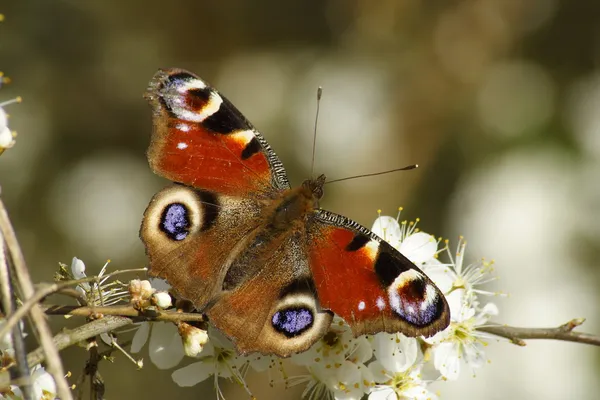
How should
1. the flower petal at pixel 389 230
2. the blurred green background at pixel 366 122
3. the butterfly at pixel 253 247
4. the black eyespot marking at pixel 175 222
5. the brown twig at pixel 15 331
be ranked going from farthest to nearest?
the blurred green background at pixel 366 122 → the flower petal at pixel 389 230 → the black eyespot marking at pixel 175 222 → the butterfly at pixel 253 247 → the brown twig at pixel 15 331

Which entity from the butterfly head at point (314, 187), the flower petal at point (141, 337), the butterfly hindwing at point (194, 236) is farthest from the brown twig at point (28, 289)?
the butterfly head at point (314, 187)

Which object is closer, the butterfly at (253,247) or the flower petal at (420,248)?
the butterfly at (253,247)

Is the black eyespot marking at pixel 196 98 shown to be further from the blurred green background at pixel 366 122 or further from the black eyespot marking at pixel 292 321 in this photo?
the blurred green background at pixel 366 122

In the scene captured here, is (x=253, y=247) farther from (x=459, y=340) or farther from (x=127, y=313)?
(x=459, y=340)

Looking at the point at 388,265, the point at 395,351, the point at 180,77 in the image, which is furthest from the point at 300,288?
the point at 180,77

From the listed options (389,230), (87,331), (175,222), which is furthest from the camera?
(389,230)

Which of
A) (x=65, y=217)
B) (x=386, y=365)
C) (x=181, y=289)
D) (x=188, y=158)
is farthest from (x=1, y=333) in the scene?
(x=65, y=217)

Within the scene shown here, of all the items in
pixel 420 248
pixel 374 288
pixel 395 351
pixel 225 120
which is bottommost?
pixel 395 351

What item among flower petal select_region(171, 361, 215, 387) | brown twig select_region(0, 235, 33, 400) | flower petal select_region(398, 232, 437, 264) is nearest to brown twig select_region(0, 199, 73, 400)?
brown twig select_region(0, 235, 33, 400)
